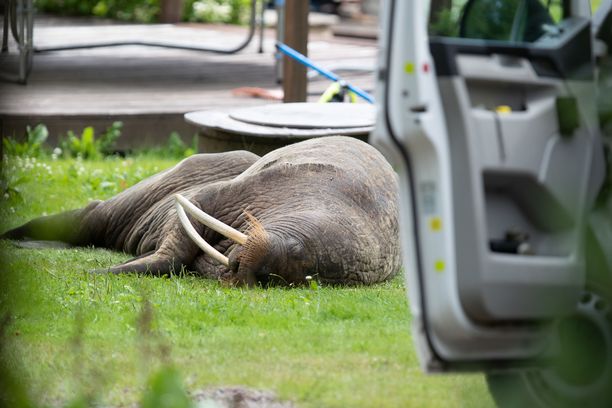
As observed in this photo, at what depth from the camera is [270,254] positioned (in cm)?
644

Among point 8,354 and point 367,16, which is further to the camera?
point 367,16

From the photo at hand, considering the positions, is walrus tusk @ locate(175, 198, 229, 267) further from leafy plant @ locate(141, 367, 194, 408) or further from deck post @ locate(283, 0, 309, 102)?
deck post @ locate(283, 0, 309, 102)

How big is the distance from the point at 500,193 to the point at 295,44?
7.61 metres

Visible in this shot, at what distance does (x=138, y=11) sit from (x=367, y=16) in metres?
3.94

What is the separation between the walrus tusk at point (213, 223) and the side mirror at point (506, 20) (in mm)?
2726

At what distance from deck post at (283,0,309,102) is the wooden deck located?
1.20 m

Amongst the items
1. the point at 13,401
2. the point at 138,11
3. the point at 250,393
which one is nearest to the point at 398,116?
the point at 250,393

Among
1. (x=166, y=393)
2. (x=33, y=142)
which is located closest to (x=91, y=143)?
(x=33, y=142)

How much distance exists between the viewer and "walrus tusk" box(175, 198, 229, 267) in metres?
6.72

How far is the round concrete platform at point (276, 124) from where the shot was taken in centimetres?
850

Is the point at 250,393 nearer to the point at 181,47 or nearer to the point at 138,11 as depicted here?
the point at 181,47

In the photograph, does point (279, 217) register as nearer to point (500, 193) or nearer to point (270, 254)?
point (270, 254)

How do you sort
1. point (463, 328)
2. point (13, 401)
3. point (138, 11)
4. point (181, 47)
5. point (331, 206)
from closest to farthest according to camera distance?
point (13, 401), point (463, 328), point (331, 206), point (181, 47), point (138, 11)

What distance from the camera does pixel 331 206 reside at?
6.98 meters
